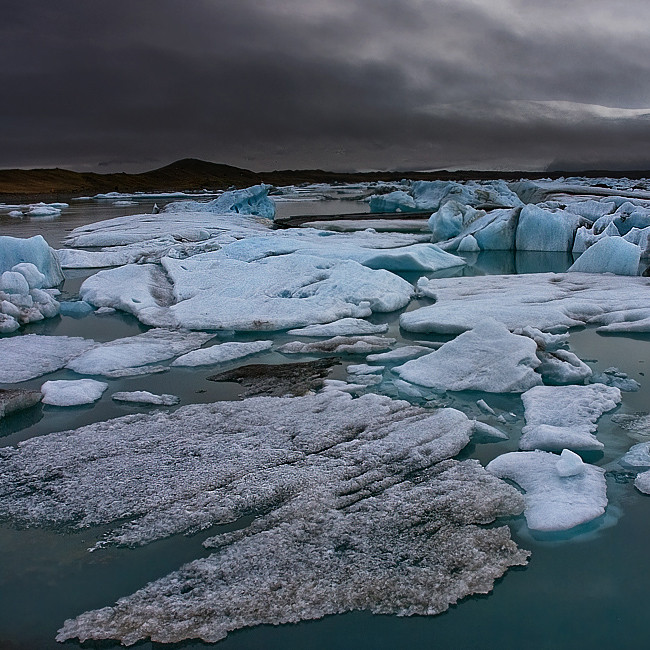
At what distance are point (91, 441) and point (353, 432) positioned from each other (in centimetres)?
162

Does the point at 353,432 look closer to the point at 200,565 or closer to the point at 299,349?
the point at 200,565

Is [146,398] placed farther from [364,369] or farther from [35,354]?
[35,354]

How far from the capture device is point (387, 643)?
209 cm

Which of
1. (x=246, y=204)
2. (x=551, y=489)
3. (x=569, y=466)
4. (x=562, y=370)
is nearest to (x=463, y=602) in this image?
(x=551, y=489)

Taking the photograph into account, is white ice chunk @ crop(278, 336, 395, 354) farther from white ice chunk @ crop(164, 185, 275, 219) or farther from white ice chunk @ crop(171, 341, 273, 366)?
white ice chunk @ crop(164, 185, 275, 219)

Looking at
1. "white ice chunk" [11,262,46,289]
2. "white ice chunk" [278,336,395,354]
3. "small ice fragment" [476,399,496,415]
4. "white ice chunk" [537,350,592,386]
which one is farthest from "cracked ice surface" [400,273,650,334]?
"white ice chunk" [11,262,46,289]

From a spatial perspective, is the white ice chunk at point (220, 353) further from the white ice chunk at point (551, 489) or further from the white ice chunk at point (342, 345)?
the white ice chunk at point (551, 489)

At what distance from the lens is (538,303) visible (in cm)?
727

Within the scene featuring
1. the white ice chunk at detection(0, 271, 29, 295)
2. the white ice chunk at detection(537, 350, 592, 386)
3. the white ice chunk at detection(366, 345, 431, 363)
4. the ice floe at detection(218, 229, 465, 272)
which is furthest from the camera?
the ice floe at detection(218, 229, 465, 272)

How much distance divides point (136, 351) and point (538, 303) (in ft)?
15.6

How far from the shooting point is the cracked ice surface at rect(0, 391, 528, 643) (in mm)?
2266

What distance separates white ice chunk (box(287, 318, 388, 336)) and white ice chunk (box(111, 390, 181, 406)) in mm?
2108

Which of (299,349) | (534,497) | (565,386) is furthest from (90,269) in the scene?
(534,497)

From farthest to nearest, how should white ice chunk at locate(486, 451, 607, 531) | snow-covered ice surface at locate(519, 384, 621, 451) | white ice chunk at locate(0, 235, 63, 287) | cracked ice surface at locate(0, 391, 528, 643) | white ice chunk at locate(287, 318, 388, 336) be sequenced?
1. white ice chunk at locate(0, 235, 63, 287)
2. white ice chunk at locate(287, 318, 388, 336)
3. snow-covered ice surface at locate(519, 384, 621, 451)
4. white ice chunk at locate(486, 451, 607, 531)
5. cracked ice surface at locate(0, 391, 528, 643)
